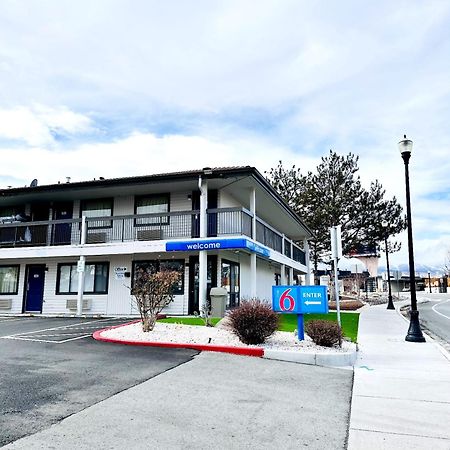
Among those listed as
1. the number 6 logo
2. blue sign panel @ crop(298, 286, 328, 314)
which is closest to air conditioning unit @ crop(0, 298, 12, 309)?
the number 6 logo

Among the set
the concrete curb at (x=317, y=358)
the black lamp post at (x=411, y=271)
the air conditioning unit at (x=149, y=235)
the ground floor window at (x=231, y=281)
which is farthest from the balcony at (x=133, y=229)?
the concrete curb at (x=317, y=358)

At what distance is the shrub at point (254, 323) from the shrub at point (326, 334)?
3.05 ft

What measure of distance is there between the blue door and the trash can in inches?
390

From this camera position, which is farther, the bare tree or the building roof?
the building roof

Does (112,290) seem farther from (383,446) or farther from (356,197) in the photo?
(356,197)

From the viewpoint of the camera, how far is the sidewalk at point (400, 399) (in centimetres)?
453

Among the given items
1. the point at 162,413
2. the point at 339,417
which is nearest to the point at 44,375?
the point at 162,413

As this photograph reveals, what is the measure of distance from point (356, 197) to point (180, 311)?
968 inches

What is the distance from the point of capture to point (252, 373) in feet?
24.8

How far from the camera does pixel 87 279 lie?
20344mm

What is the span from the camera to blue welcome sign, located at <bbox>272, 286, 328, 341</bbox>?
10227 mm

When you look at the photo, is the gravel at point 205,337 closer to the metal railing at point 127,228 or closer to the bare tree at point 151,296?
the bare tree at point 151,296

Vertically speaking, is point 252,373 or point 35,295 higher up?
point 35,295

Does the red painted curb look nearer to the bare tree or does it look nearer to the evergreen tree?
the bare tree
